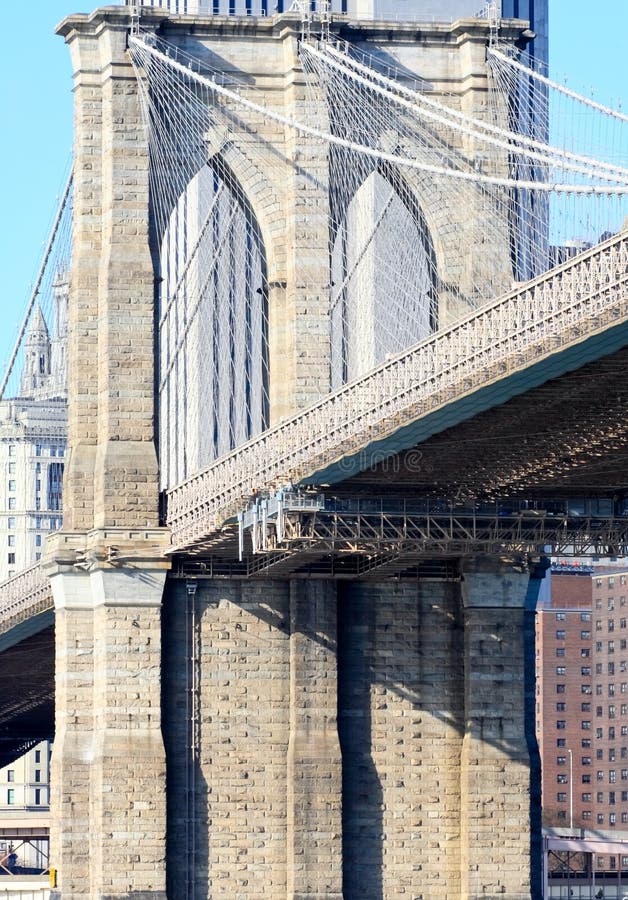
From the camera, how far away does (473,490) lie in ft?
254

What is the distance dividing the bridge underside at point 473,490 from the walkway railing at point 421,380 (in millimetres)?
813

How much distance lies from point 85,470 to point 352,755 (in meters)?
11.8

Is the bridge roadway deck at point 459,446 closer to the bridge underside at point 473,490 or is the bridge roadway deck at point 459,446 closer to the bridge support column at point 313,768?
the bridge underside at point 473,490

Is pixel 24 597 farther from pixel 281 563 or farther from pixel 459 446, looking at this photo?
pixel 459 446

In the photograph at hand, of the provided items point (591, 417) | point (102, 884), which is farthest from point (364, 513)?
point (102, 884)

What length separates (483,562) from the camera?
84.9m

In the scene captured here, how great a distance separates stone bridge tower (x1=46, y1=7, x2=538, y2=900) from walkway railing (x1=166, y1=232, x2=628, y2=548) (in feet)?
10.3

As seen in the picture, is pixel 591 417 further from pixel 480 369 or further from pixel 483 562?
pixel 483 562

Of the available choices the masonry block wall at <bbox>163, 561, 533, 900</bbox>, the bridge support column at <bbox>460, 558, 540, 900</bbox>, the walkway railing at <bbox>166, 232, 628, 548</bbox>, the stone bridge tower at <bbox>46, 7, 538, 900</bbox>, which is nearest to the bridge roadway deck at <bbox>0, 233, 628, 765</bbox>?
the walkway railing at <bbox>166, 232, 628, 548</bbox>

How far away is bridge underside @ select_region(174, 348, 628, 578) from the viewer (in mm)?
70625

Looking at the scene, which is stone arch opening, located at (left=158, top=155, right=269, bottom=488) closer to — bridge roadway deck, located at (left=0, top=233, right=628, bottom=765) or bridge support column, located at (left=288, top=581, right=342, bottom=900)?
bridge roadway deck, located at (left=0, top=233, right=628, bottom=765)

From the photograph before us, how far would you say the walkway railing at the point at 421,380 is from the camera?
201 ft

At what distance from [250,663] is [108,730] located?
483 centimetres

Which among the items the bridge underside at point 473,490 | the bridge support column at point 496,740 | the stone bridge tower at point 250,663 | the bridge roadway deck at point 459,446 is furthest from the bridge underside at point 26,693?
the bridge underside at point 473,490
